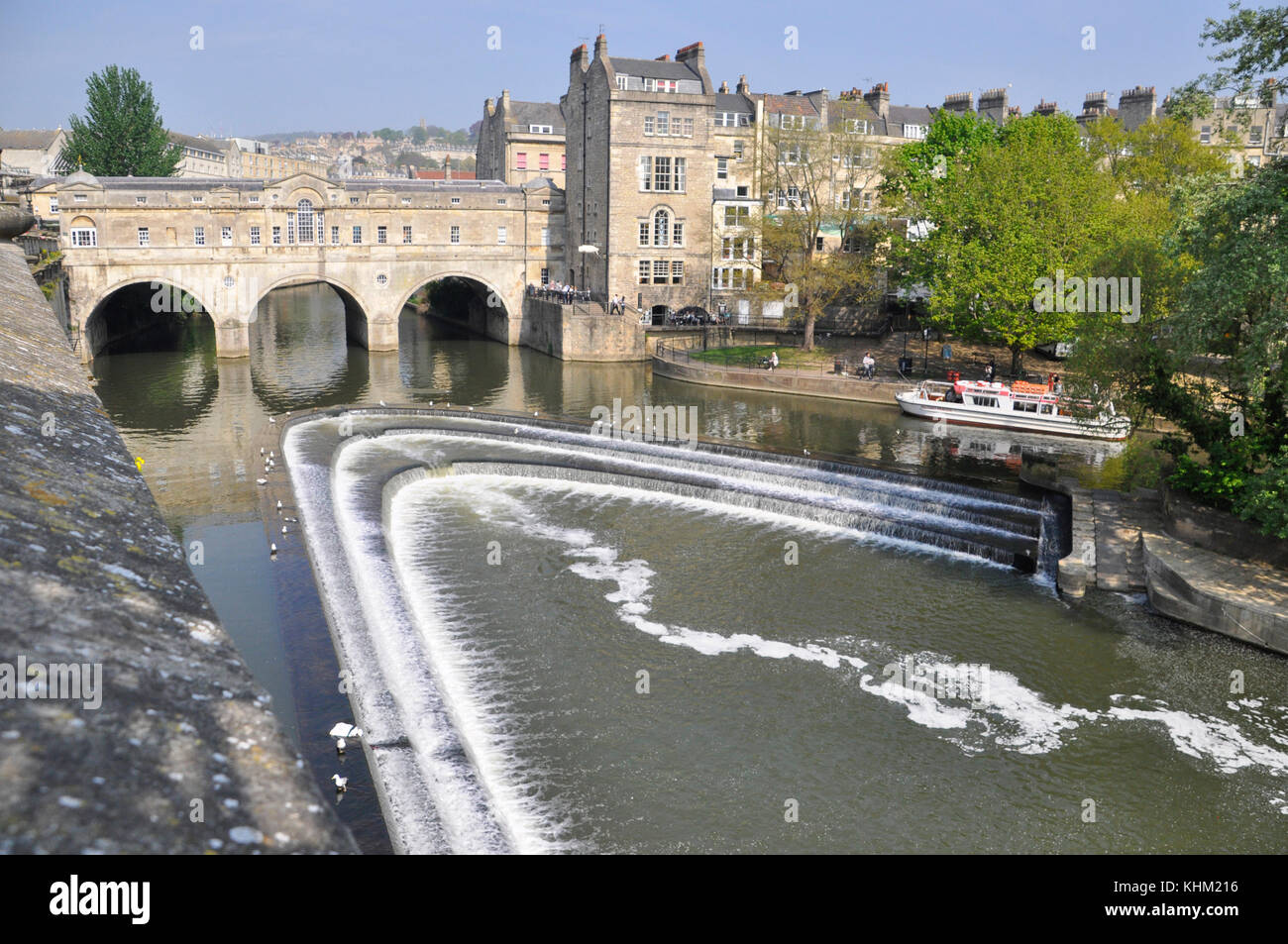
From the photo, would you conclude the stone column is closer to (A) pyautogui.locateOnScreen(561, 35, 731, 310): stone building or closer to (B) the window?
(A) pyautogui.locateOnScreen(561, 35, 731, 310): stone building

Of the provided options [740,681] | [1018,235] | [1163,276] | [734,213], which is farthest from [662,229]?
[740,681]

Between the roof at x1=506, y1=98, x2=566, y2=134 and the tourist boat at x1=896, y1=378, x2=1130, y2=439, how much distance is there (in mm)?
55535

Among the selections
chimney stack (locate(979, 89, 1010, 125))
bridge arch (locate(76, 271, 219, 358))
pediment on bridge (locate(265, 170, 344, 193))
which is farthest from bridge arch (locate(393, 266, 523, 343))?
chimney stack (locate(979, 89, 1010, 125))

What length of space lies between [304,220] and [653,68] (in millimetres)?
23137

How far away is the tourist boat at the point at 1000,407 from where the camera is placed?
39844mm

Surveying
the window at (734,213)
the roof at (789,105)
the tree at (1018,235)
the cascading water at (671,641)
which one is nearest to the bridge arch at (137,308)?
the cascading water at (671,641)

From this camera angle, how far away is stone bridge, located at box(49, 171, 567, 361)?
5284 centimetres

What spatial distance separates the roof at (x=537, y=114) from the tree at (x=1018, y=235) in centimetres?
4856

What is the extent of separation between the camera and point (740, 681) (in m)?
18.5

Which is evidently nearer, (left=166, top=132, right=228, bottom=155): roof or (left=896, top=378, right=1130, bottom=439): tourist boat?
(left=896, top=378, right=1130, bottom=439): tourist boat

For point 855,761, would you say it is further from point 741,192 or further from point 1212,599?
point 741,192

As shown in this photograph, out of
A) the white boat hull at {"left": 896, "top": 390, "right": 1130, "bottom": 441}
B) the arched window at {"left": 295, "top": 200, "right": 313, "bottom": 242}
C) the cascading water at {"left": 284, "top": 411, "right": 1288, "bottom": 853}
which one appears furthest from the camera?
the arched window at {"left": 295, "top": 200, "right": 313, "bottom": 242}
